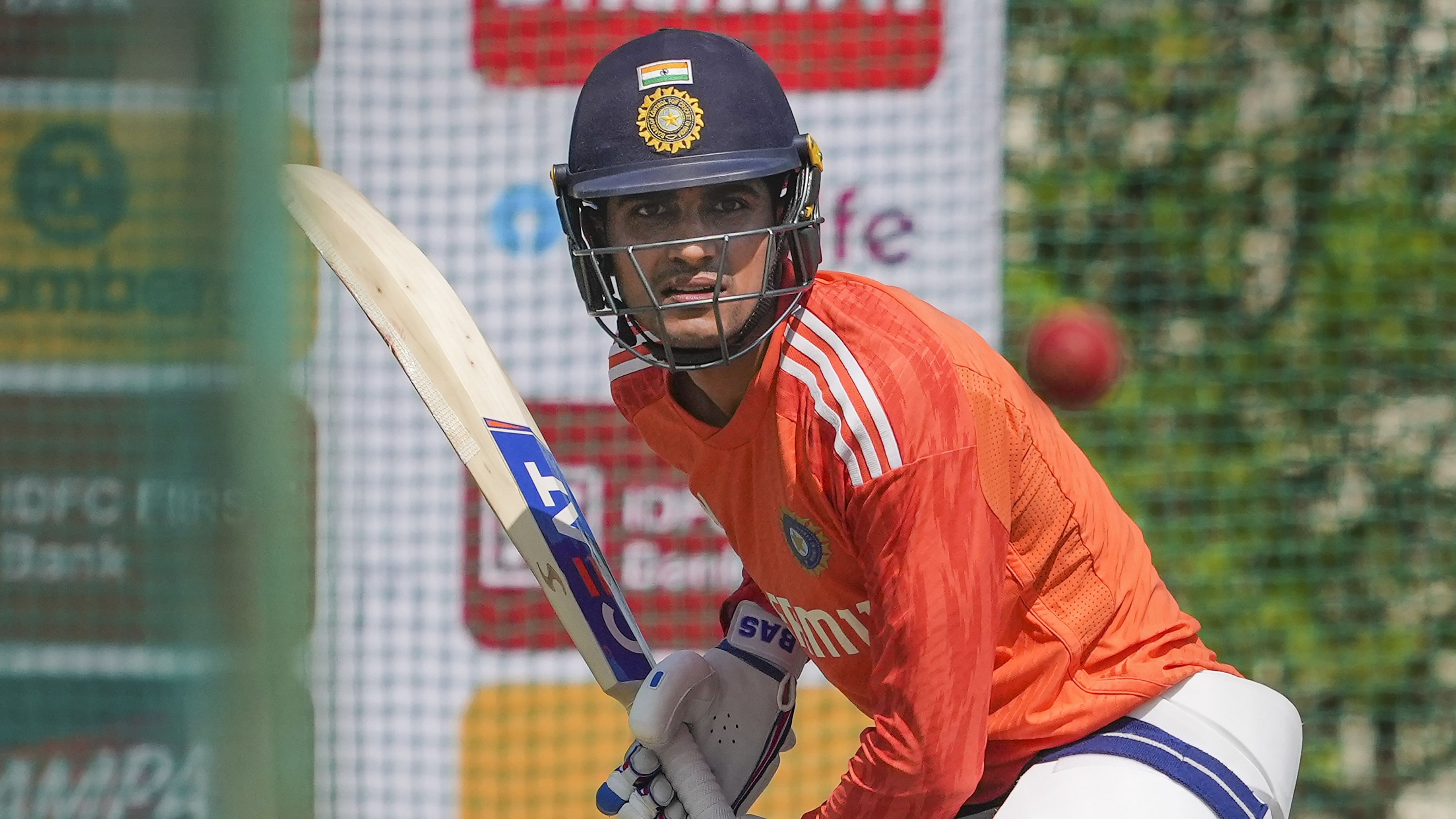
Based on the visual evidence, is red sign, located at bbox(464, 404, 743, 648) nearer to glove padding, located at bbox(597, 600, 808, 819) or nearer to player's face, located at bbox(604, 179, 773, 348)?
glove padding, located at bbox(597, 600, 808, 819)

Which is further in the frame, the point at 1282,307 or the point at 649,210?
the point at 1282,307

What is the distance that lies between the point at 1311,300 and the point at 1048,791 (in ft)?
9.31

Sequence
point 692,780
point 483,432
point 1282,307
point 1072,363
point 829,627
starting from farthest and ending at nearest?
point 1282,307, point 1072,363, point 483,432, point 692,780, point 829,627

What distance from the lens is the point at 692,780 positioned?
6.20 ft

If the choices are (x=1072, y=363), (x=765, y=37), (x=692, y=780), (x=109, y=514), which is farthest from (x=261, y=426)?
(x=765, y=37)

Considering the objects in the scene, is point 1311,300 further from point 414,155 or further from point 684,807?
point 684,807

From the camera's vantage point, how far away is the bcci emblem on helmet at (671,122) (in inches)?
62.4

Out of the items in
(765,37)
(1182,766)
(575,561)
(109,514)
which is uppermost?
(765,37)

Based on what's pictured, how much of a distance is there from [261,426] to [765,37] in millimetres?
2548

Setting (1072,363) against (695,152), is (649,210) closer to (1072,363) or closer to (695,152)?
(695,152)

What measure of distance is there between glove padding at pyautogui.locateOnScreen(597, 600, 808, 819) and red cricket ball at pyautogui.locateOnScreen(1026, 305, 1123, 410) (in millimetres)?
1005

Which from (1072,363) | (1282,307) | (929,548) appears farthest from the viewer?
(1282,307)

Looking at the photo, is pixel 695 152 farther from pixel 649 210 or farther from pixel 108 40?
pixel 108 40

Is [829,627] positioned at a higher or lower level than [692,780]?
higher
